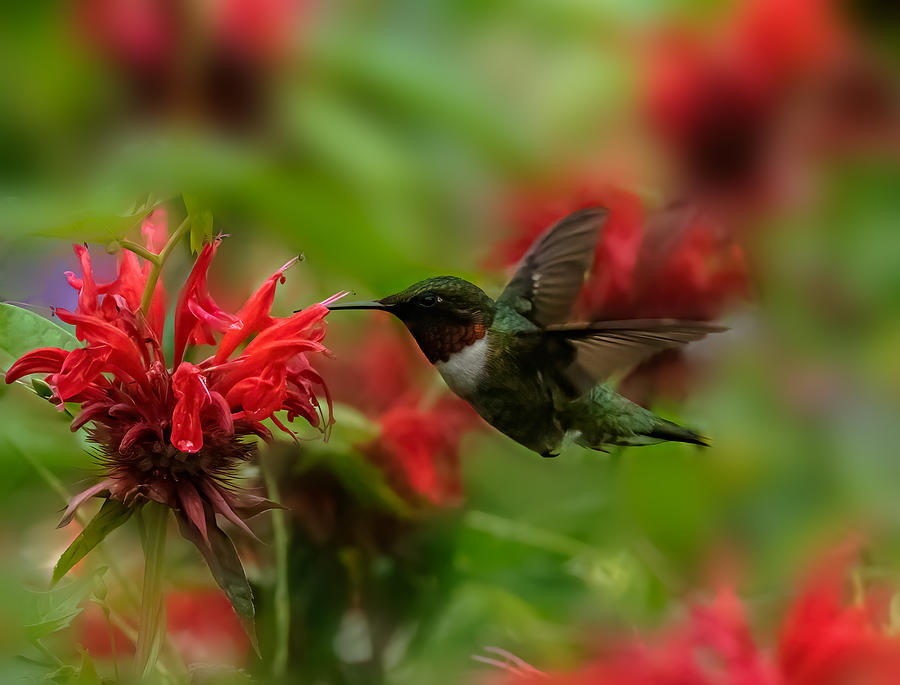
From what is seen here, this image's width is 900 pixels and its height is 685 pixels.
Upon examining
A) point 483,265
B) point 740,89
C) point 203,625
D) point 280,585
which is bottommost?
point 203,625

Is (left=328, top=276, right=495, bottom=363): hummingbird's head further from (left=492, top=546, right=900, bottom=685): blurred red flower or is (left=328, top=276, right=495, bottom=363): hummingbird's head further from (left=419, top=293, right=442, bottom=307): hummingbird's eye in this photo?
(left=492, top=546, right=900, bottom=685): blurred red flower

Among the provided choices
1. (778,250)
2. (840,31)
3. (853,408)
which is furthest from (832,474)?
(840,31)

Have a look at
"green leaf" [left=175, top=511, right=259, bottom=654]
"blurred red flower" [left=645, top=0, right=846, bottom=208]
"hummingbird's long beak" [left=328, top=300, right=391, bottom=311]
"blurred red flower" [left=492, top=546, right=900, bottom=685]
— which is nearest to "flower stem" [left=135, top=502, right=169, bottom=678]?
"green leaf" [left=175, top=511, right=259, bottom=654]

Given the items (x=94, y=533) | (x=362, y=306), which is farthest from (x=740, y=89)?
(x=94, y=533)

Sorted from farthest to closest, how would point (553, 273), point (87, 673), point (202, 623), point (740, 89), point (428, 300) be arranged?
point (740, 89) → point (202, 623) → point (553, 273) → point (428, 300) → point (87, 673)

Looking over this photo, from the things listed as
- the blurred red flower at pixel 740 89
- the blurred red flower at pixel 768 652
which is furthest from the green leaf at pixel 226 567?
the blurred red flower at pixel 740 89

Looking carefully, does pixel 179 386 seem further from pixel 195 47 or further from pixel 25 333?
pixel 195 47

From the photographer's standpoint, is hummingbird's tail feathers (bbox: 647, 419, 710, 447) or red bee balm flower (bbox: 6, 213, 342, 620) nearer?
red bee balm flower (bbox: 6, 213, 342, 620)
